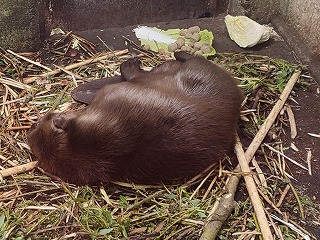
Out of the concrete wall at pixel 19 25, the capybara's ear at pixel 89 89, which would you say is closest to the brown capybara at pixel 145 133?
the capybara's ear at pixel 89 89

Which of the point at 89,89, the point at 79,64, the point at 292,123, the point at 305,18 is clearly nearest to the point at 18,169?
the point at 89,89

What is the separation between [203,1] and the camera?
172 inches

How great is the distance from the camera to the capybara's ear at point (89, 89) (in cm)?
324

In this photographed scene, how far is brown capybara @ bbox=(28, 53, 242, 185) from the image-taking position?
2.69 metres

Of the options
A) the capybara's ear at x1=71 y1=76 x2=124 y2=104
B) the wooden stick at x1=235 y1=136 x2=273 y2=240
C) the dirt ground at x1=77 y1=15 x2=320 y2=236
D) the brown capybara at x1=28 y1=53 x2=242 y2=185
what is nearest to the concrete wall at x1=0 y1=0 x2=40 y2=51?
the dirt ground at x1=77 y1=15 x2=320 y2=236

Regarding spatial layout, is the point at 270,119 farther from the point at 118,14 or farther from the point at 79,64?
the point at 118,14

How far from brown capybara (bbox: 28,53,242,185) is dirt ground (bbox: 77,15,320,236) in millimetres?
427

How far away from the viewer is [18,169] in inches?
115

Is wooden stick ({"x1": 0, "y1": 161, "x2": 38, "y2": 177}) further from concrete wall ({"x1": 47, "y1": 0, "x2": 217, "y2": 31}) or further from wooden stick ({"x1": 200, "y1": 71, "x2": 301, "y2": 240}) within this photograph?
concrete wall ({"x1": 47, "y1": 0, "x2": 217, "y2": 31})

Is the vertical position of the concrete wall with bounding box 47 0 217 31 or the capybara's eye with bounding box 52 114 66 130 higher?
the concrete wall with bounding box 47 0 217 31

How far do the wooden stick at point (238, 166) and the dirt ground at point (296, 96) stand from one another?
0.10m

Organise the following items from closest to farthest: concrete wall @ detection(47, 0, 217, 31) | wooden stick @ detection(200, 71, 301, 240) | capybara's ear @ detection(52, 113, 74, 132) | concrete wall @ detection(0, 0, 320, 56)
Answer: wooden stick @ detection(200, 71, 301, 240), capybara's ear @ detection(52, 113, 74, 132), concrete wall @ detection(0, 0, 320, 56), concrete wall @ detection(47, 0, 217, 31)

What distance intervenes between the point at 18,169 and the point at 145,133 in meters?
0.69

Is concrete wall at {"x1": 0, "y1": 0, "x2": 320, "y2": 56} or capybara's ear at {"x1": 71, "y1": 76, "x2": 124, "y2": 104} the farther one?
concrete wall at {"x1": 0, "y1": 0, "x2": 320, "y2": 56}
